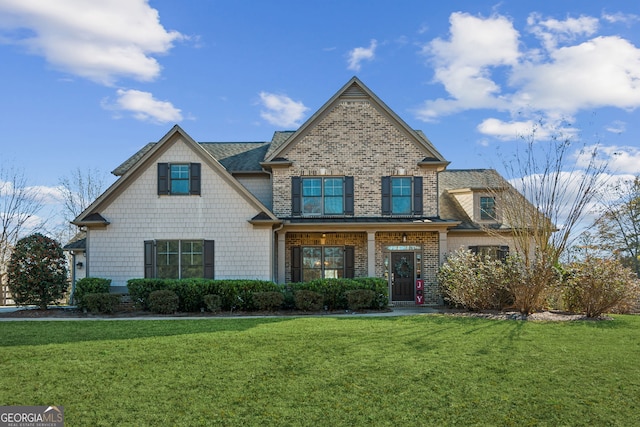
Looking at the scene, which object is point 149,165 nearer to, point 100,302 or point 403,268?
point 100,302

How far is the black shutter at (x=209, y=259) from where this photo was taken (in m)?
17.9

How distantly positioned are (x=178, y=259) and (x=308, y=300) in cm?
493

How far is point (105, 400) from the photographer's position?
688 cm

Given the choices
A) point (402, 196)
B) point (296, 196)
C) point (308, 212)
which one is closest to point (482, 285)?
point (402, 196)

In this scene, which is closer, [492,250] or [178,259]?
[178,259]

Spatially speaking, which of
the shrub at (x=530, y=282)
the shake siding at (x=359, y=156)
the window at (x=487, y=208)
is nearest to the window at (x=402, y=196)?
the shake siding at (x=359, y=156)

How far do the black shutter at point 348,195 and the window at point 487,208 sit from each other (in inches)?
220

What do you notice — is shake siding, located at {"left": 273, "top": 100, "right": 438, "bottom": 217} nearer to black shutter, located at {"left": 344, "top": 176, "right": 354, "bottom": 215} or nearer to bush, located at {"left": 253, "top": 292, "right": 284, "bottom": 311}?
black shutter, located at {"left": 344, "top": 176, "right": 354, "bottom": 215}

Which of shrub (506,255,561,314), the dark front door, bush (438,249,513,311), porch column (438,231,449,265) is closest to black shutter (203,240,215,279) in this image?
the dark front door

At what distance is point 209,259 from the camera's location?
17.9m

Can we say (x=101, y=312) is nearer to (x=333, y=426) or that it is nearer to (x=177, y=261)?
(x=177, y=261)

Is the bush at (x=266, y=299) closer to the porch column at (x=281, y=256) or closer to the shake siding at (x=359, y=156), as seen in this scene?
the porch column at (x=281, y=256)

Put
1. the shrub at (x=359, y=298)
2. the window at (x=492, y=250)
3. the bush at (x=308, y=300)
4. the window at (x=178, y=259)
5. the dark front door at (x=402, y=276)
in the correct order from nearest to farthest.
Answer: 1. the bush at (x=308, y=300)
2. the shrub at (x=359, y=298)
3. the window at (x=178, y=259)
4. the dark front door at (x=402, y=276)
5. the window at (x=492, y=250)

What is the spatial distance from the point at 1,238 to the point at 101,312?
64.2 feet
